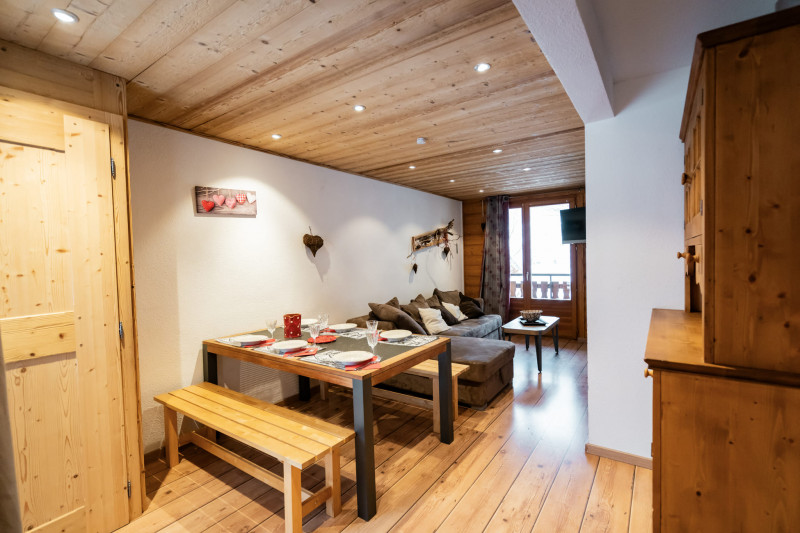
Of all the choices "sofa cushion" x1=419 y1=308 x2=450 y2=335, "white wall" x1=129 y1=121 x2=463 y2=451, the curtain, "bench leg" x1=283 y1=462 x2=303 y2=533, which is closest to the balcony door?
the curtain

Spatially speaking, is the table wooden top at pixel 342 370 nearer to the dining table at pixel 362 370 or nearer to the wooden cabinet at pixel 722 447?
the dining table at pixel 362 370

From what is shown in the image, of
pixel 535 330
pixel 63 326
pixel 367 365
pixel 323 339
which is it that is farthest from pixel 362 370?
pixel 535 330

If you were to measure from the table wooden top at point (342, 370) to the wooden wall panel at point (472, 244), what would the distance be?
4469 millimetres

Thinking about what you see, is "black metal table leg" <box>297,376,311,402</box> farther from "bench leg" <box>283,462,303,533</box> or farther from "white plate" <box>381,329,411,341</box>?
"bench leg" <box>283,462,303,533</box>

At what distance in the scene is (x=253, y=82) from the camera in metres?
2.21

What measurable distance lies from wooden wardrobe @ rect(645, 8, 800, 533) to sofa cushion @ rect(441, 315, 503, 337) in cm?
355

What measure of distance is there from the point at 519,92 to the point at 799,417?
82.1 inches

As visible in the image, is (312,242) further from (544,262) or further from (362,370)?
(544,262)

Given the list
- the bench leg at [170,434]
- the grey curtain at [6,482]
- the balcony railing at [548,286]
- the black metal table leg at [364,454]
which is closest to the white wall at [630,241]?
the black metal table leg at [364,454]

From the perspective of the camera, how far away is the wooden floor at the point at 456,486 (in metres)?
2.03

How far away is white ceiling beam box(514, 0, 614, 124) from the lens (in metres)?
1.41

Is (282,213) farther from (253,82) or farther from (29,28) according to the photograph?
(29,28)

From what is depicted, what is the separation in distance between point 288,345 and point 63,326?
3.99 ft

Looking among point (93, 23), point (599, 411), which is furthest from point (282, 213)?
point (599, 411)
